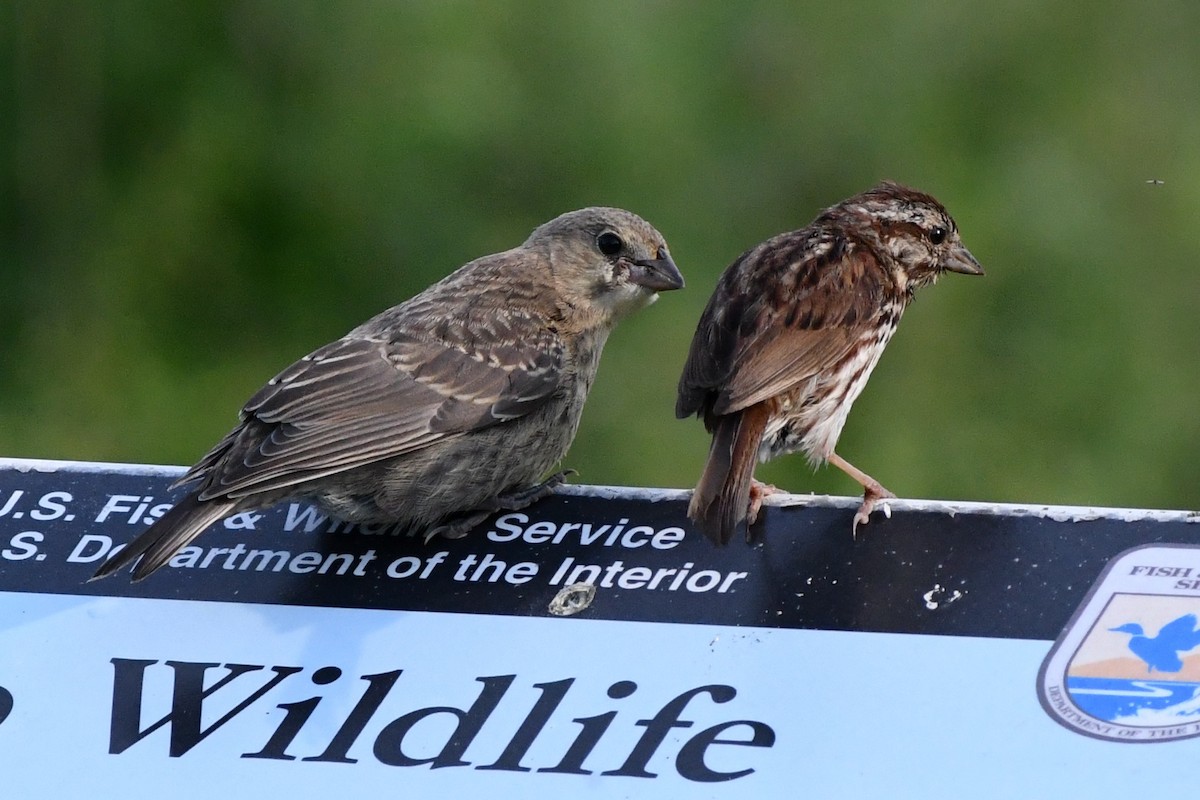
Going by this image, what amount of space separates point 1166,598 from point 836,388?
127 centimetres

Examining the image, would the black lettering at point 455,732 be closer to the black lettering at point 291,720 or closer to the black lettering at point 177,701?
the black lettering at point 291,720

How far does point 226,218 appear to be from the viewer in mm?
7059

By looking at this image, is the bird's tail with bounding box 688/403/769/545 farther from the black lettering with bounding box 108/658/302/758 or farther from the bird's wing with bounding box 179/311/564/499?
the black lettering with bounding box 108/658/302/758

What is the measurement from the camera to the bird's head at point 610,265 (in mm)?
4938

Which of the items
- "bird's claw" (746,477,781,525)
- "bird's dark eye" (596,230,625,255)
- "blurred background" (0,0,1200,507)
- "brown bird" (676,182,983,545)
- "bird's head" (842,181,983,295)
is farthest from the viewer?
"blurred background" (0,0,1200,507)

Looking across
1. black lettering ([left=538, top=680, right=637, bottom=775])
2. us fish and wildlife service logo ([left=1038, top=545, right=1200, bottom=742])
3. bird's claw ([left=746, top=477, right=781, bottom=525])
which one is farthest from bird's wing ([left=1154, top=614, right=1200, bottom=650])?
black lettering ([left=538, top=680, right=637, bottom=775])

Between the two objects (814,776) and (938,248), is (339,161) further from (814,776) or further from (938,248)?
(814,776)

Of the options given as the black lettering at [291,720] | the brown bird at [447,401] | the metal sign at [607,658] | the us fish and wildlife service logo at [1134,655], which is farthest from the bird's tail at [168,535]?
the us fish and wildlife service logo at [1134,655]

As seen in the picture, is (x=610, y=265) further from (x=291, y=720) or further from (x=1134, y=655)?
(x=1134, y=655)

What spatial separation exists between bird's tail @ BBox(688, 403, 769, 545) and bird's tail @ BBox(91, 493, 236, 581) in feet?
3.50

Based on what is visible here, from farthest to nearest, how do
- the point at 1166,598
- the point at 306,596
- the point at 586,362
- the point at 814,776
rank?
the point at 586,362
the point at 306,596
the point at 1166,598
the point at 814,776

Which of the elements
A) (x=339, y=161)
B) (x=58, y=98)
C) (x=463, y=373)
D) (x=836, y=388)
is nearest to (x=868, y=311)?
(x=836, y=388)

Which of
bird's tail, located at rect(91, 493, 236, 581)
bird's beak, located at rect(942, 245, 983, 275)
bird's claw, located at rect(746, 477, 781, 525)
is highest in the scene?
bird's beak, located at rect(942, 245, 983, 275)

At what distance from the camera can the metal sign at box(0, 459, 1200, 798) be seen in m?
3.38
